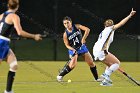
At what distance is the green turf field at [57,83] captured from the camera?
1195 centimetres

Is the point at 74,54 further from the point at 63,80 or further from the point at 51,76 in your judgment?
the point at 51,76

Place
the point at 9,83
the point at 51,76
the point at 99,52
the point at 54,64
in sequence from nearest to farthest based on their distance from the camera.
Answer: the point at 9,83 → the point at 99,52 → the point at 51,76 → the point at 54,64

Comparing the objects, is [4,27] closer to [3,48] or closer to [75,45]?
[3,48]

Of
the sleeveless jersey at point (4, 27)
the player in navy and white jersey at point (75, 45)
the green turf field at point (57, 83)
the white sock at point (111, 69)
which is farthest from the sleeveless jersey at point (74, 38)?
the sleeveless jersey at point (4, 27)

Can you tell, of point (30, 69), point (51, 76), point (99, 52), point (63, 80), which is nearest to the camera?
point (99, 52)

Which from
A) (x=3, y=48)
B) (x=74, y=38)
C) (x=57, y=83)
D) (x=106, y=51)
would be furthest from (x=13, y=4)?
(x=74, y=38)

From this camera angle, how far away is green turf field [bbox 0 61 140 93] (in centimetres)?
1195

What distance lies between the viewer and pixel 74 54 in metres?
14.1

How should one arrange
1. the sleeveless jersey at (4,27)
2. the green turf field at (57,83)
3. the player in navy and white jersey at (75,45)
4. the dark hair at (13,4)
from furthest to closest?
the player in navy and white jersey at (75,45) < the green turf field at (57,83) < the sleeveless jersey at (4,27) < the dark hair at (13,4)

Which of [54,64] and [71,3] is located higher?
[71,3]

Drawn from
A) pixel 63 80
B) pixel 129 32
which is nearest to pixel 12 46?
pixel 129 32

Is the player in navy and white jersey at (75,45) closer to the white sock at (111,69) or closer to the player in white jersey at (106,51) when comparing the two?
the player in white jersey at (106,51)

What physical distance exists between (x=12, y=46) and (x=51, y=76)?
19.5ft

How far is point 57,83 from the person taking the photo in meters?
13.5
